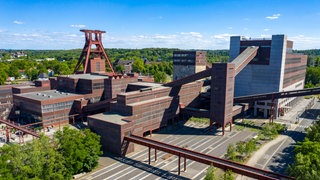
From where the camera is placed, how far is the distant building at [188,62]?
392ft

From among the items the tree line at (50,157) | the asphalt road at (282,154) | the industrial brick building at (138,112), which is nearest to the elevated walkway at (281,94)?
the asphalt road at (282,154)

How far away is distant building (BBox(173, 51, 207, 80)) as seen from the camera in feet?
392

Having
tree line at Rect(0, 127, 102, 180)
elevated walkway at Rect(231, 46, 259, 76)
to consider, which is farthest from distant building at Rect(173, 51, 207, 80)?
tree line at Rect(0, 127, 102, 180)

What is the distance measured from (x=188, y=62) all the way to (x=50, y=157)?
3581 inches

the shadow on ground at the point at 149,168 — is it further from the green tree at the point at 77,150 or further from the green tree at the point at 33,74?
the green tree at the point at 33,74

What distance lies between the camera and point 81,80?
3378 inches

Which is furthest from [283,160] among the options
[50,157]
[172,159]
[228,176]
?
[50,157]

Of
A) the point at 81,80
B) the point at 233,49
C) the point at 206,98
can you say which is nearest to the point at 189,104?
the point at 206,98

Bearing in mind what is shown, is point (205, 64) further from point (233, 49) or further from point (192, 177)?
point (192, 177)

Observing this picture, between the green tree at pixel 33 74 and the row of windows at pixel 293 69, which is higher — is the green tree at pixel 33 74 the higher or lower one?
the lower one

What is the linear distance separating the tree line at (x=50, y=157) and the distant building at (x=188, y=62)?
76914 millimetres

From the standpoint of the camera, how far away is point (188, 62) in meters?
122

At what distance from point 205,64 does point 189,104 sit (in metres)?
46.2

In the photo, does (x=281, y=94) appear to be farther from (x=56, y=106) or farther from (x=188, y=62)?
(x=56, y=106)
